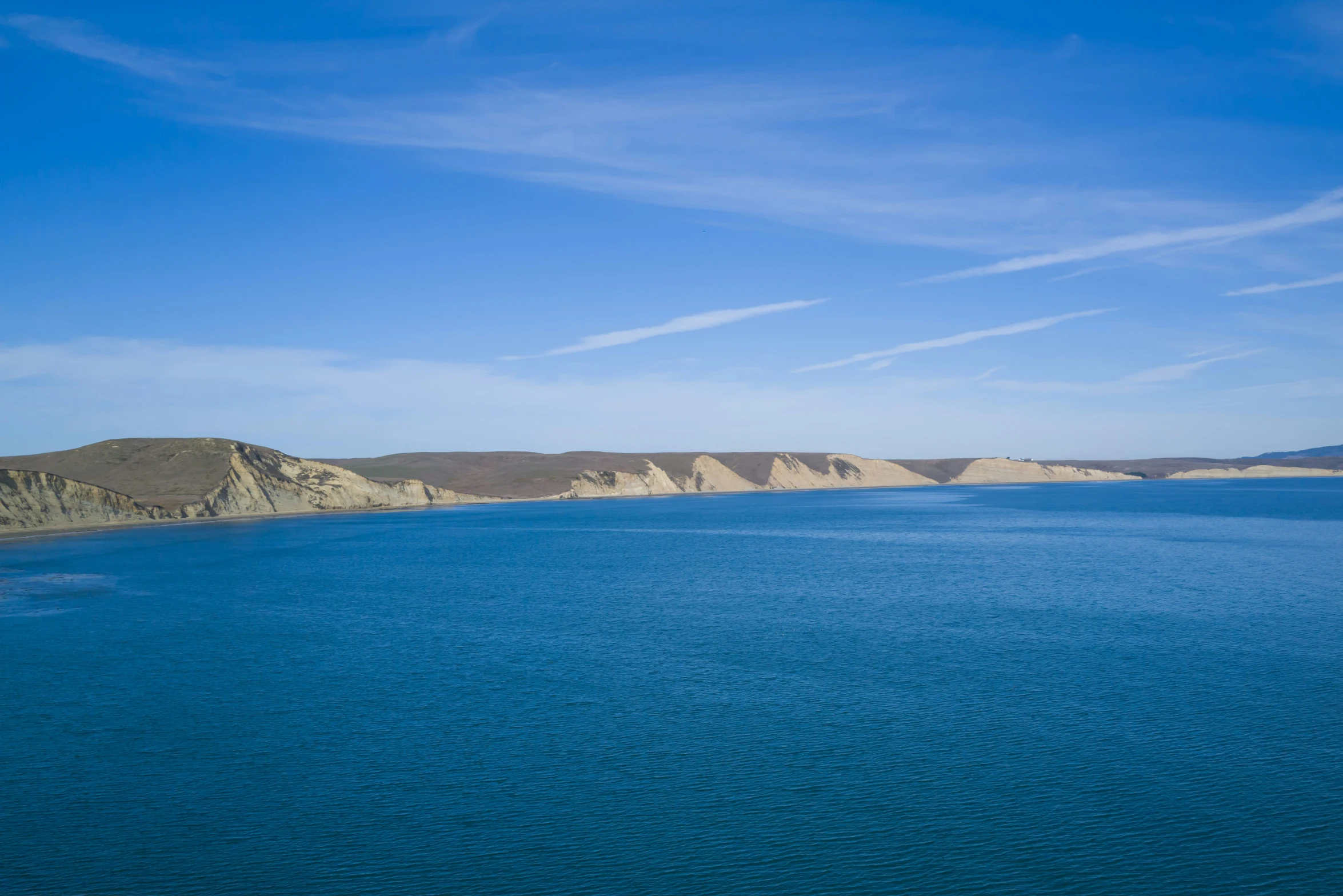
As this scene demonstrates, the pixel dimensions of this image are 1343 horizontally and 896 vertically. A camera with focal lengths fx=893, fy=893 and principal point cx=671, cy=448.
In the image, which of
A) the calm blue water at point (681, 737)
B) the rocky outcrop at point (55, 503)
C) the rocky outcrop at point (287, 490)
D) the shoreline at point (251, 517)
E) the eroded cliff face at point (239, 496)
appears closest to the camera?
the calm blue water at point (681, 737)

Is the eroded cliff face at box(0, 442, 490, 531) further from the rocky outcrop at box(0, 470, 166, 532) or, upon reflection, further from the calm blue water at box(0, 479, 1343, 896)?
the calm blue water at box(0, 479, 1343, 896)

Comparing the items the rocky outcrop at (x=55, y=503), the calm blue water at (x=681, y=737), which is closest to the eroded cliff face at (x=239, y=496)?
the rocky outcrop at (x=55, y=503)

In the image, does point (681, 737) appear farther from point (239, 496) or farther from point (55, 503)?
point (239, 496)

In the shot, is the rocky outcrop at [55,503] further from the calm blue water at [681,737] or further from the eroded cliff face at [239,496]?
the calm blue water at [681,737]

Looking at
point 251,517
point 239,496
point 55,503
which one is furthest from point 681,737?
point 251,517

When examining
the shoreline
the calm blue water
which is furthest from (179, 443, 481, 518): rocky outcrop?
the calm blue water
